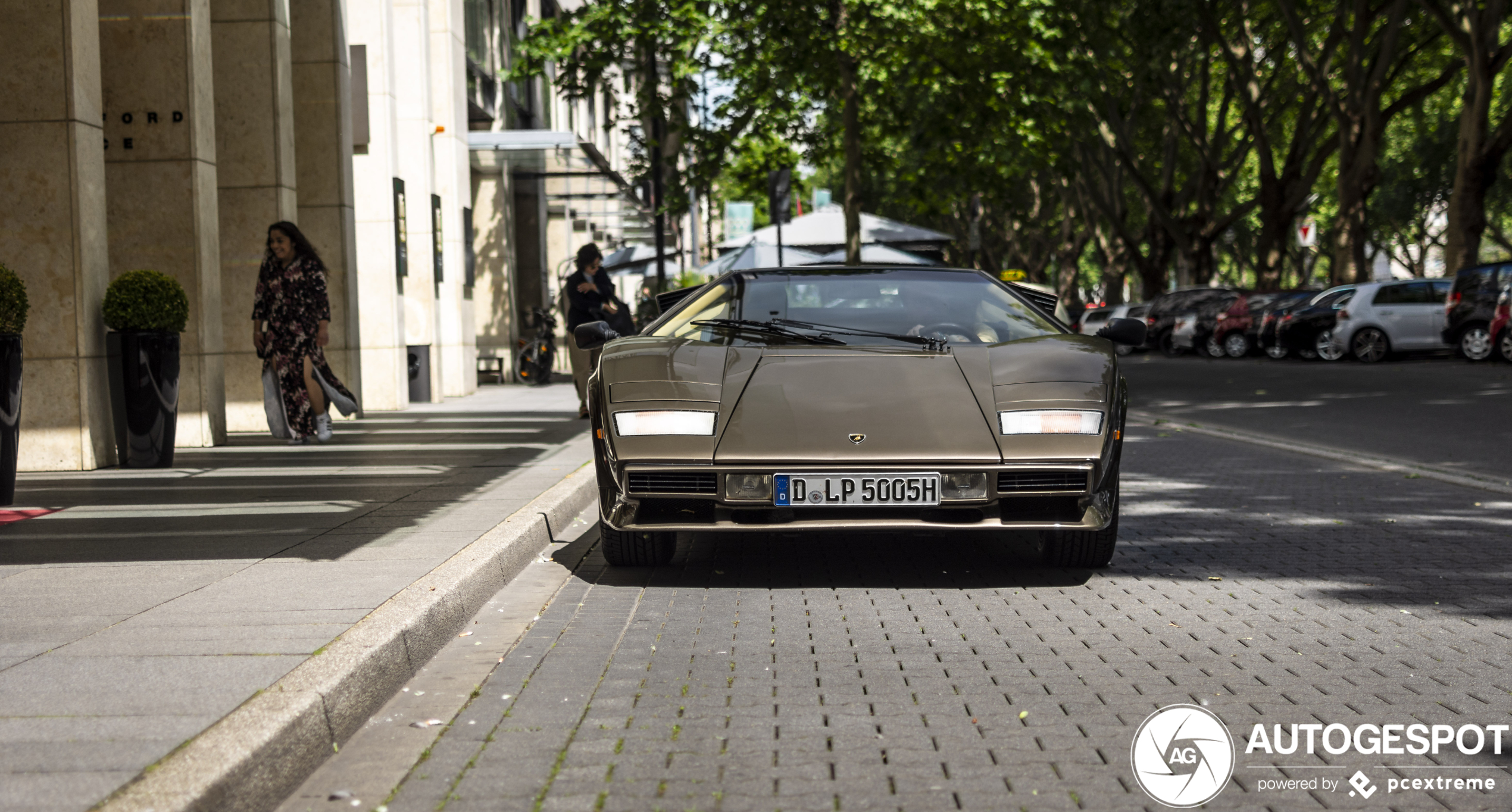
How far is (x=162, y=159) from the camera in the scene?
38.0ft

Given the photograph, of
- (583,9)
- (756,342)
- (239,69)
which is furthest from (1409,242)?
(756,342)

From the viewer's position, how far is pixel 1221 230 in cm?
3912

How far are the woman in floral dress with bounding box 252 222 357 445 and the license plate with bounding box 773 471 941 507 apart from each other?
676 centimetres

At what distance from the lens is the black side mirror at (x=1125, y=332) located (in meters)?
6.71

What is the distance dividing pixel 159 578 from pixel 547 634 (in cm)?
164

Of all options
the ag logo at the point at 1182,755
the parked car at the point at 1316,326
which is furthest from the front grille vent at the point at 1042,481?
the parked car at the point at 1316,326

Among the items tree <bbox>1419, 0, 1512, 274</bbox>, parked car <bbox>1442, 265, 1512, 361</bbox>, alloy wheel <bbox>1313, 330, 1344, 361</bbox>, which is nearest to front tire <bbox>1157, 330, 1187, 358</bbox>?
alloy wheel <bbox>1313, 330, 1344, 361</bbox>

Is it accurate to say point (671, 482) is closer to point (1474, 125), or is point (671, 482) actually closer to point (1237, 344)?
point (1474, 125)

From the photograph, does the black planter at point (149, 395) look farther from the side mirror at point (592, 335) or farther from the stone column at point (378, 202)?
the stone column at point (378, 202)

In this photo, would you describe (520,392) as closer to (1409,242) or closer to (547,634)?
(547,634)

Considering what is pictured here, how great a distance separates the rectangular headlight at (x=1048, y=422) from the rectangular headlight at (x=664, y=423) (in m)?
1.15

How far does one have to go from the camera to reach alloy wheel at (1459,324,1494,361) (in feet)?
76.2

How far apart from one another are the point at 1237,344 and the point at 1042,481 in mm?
28750

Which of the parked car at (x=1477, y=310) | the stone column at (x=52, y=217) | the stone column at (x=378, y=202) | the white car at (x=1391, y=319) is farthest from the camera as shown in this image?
the white car at (x=1391, y=319)
